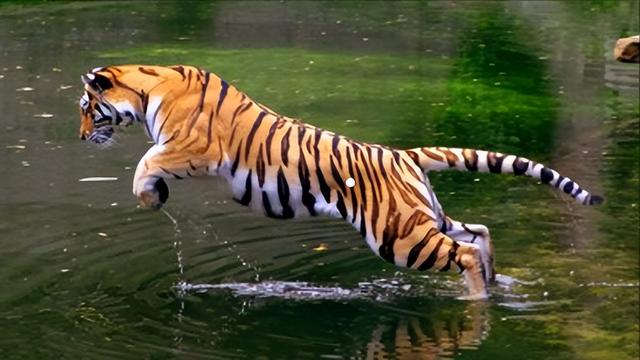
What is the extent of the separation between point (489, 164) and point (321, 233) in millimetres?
1628

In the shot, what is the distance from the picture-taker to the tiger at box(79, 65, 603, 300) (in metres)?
6.59

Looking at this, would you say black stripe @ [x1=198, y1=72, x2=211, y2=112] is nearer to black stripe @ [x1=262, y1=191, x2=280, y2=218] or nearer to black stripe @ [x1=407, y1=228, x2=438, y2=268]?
black stripe @ [x1=262, y1=191, x2=280, y2=218]

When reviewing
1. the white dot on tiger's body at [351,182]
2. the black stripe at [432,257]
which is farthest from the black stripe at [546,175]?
the white dot on tiger's body at [351,182]

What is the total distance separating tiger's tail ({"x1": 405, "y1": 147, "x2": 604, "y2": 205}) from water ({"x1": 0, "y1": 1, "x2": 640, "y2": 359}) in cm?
63

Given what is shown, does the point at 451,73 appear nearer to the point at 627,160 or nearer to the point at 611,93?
the point at 611,93

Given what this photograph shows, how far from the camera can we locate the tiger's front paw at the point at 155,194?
6574 mm

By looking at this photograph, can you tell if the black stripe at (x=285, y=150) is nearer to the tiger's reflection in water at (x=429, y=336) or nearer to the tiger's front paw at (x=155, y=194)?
the tiger's front paw at (x=155, y=194)

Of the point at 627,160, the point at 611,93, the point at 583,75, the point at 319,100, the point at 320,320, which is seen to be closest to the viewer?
the point at 320,320

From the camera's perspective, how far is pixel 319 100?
13148mm

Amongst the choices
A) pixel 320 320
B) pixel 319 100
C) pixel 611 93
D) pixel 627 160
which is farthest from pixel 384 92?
pixel 320 320

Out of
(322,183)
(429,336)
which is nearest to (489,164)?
(322,183)

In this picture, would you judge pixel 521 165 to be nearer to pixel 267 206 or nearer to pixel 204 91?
pixel 267 206

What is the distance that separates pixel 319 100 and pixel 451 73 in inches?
101

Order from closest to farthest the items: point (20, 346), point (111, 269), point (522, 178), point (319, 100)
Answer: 1. point (20, 346)
2. point (111, 269)
3. point (522, 178)
4. point (319, 100)
